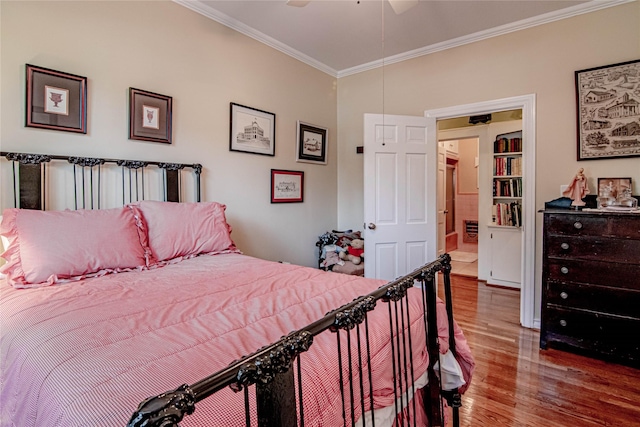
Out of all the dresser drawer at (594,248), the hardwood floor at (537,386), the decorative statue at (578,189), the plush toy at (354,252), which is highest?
the decorative statue at (578,189)

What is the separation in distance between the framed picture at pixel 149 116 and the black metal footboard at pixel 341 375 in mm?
2083

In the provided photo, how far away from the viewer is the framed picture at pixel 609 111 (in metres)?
2.53

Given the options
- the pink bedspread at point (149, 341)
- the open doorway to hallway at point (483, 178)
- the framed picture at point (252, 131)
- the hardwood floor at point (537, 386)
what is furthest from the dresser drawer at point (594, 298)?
the framed picture at point (252, 131)

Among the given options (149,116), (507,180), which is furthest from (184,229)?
(507,180)

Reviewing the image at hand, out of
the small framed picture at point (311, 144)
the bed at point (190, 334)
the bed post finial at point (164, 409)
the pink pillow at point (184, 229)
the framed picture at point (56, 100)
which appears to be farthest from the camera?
the small framed picture at point (311, 144)

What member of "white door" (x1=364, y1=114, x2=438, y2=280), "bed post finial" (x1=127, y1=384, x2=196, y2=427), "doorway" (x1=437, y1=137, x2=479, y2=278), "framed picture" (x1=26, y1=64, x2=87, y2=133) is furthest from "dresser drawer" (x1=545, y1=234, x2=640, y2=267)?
"doorway" (x1=437, y1=137, x2=479, y2=278)

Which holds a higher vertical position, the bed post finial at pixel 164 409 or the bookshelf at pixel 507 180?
the bookshelf at pixel 507 180

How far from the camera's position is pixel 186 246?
6.91ft

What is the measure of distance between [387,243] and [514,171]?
2512 mm

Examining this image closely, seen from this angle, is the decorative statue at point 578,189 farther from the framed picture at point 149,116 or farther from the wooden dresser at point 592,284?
the framed picture at point 149,116

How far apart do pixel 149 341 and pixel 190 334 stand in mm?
114

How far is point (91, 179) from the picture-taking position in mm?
2088

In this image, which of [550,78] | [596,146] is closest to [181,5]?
[550,78]

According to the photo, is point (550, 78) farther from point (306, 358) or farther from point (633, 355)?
point (306, 358)
